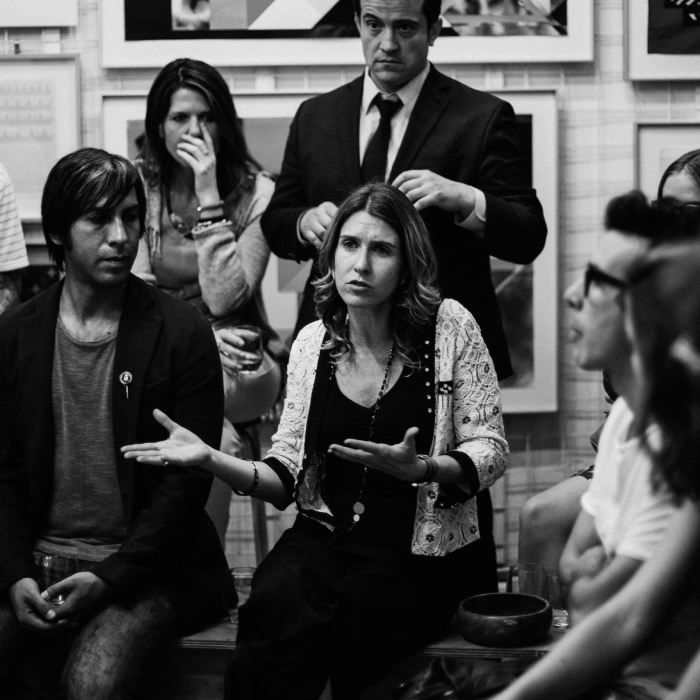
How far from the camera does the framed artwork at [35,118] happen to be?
3926mm

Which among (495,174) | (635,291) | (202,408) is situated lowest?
(202,408)

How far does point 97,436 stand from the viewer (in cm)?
258

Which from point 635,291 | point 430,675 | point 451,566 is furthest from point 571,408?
point 635,291

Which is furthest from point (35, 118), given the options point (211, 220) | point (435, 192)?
point (435, 192)

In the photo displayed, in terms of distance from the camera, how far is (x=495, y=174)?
2.93 m

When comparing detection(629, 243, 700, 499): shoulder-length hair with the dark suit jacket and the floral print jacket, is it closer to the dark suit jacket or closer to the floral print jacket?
the floral print jacket

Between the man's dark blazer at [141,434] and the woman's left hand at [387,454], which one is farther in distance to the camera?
the man's dark blazer at [141,434]

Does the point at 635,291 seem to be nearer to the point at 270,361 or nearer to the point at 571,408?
the point at 270,361

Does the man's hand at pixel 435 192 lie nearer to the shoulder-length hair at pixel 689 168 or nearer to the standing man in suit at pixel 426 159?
the standing man in suit at pixel 426 159

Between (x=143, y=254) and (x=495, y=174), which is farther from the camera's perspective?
(x=143, y=254)

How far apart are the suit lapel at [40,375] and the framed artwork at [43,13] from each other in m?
1.64

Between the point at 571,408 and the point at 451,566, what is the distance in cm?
162

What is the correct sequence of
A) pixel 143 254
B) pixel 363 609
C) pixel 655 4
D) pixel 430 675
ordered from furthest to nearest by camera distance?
pixel 655 4 < pixel 143 254 < pixel 363 609 < pixel 430 675

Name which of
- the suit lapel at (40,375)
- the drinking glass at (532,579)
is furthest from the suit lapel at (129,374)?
the drinking glass at (532,579)
